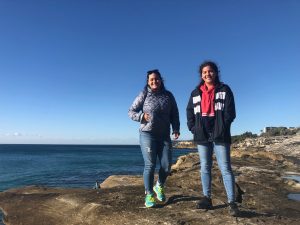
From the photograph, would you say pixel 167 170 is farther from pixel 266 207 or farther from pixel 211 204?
pixel 266 207

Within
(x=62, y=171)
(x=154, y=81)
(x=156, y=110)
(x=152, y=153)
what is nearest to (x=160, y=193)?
(x=152, y=153)

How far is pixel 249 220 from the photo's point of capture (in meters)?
6.63

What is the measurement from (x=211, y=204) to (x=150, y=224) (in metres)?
1.42

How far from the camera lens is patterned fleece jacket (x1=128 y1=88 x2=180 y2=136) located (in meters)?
7.29

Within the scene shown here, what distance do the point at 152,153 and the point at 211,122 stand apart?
138 cm

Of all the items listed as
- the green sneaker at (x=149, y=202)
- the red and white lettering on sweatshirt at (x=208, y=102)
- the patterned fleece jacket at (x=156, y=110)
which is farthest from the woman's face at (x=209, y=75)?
the green sneaker at (x=149, y=202)

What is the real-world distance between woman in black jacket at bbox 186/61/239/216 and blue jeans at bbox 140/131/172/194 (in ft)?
2.27

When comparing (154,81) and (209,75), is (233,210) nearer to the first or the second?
(209,75)

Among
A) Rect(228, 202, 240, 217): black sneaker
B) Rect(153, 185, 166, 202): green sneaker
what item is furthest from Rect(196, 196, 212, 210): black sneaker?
Rect(153, 185, 166, 202): green sneaker

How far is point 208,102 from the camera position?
687 centimetres

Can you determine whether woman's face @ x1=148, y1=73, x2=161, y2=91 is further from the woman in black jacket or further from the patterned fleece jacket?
the woman in black jacket

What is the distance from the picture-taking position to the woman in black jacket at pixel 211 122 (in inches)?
263

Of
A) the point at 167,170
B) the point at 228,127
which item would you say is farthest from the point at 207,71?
the point at 167,170

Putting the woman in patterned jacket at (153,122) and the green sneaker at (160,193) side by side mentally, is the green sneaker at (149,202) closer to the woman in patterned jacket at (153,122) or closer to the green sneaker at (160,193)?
the woman in patterned jacket at (153,122)
